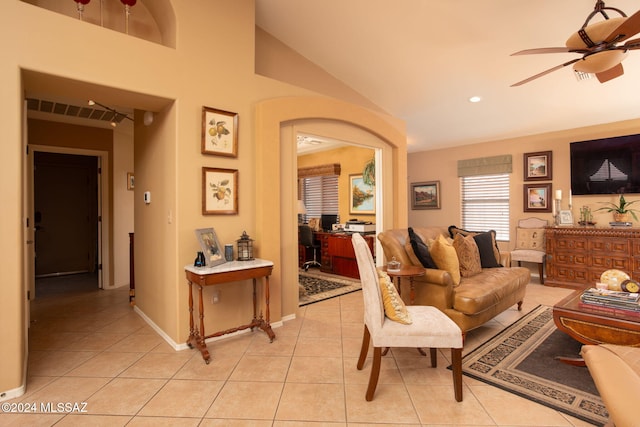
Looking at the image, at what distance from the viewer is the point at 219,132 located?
312 cm

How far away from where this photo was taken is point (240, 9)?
3299mm

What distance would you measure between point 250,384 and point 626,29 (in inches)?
136

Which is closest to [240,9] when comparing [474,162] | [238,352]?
[238,352]

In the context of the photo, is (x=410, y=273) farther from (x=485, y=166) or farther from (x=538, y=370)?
(x=485, y=166)

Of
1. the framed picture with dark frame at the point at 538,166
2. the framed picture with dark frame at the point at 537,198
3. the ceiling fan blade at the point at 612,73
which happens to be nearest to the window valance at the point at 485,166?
the framed picture with dark frame at the point at 538,166

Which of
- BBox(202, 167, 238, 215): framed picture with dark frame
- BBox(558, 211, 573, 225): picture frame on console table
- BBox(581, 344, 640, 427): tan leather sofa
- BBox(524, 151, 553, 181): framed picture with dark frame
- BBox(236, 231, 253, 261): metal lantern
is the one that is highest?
BBox(524, 151, 553, 181): framed picture with dark frame

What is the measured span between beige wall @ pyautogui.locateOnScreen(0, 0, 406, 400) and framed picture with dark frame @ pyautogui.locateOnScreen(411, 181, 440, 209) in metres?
3.68

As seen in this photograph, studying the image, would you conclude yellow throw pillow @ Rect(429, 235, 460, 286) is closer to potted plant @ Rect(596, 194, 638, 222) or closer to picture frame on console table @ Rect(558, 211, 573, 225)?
picture frame on console table @ Rect(558, 211, 573, 225)

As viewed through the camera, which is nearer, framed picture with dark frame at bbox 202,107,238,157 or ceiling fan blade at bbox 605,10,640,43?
ceiling fan blade at bbox 605,10,640,43

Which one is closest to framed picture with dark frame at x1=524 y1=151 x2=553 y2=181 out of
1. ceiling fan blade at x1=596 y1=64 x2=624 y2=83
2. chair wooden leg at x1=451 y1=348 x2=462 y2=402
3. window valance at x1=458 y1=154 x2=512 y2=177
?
window valance at x1=458 y1=154 x2=512 y2=177

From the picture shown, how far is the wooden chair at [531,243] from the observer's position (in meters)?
5.30

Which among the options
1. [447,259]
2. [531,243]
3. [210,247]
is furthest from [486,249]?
[210,247]

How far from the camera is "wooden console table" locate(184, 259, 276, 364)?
268 cm

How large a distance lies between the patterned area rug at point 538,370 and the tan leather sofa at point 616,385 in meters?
1.34
